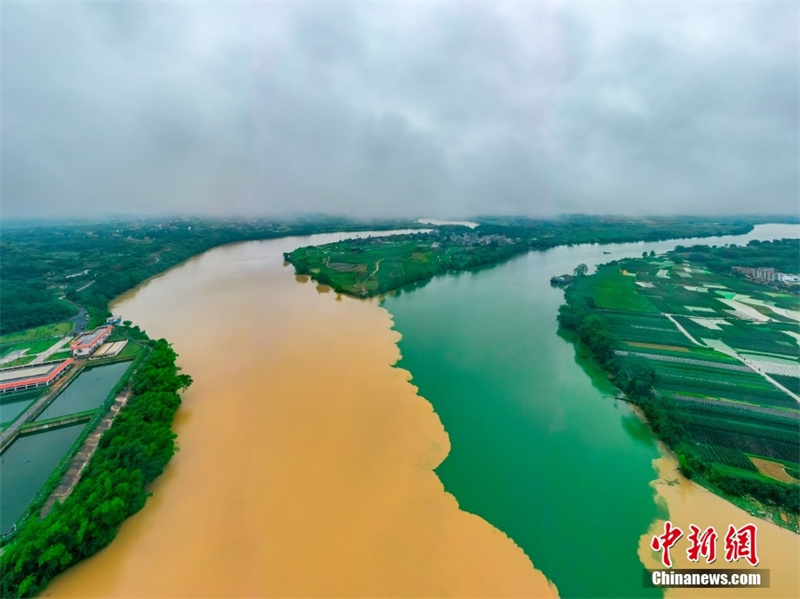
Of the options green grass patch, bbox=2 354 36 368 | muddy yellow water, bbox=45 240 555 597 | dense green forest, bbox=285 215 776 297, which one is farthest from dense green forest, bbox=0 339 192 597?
dense green forest, bbox=285 215 776 297

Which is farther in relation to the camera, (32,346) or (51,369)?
(32,346)

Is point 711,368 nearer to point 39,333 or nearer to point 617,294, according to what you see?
point 617,294

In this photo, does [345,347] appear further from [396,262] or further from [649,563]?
[396,262]

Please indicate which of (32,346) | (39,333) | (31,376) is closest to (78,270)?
(39,333)

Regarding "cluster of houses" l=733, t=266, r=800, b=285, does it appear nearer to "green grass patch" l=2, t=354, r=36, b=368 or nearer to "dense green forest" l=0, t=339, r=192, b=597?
"dense green forest" l=0, t=339, r=192, b=597

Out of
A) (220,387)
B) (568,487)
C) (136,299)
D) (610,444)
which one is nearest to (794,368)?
(610,444)

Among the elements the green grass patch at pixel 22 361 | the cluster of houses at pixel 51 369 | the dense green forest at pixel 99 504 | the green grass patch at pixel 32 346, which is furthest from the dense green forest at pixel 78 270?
the dense green forest at pixel 99 504
